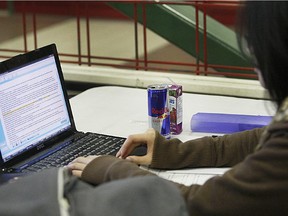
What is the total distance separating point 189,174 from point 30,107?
508 millimetres

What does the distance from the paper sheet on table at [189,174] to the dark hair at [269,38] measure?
17.4 inches

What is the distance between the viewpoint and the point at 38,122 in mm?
1920

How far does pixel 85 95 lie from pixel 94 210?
157 centimetres

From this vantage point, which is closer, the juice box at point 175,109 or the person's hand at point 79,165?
the person's hand at point 79,165

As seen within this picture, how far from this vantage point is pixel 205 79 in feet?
8.73

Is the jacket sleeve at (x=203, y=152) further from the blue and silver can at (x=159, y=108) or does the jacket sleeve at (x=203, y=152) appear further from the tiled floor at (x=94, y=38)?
the tiled floor at (x=94, y=38)

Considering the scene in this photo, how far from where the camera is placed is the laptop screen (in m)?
1.81

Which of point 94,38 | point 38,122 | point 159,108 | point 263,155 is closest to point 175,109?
point 159,108

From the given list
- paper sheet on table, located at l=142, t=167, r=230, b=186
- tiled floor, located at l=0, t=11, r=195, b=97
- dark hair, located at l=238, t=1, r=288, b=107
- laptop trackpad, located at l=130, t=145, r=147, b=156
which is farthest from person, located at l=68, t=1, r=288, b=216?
tiled floor, located at l=0, t=11, r=195, b=97

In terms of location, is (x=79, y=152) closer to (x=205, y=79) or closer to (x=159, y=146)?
(x=159, y=146)

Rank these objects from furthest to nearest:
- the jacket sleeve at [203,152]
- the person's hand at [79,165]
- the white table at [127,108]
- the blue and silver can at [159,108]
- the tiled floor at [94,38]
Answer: the tiled floor at [94,38] < the white table at [127,108] < the blue and silver can at [159,108] < the jacket sleeve at [203,152] < the person's hand at [79,165]

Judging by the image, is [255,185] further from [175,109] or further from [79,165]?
[175,109]

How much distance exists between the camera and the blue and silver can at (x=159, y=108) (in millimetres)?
2010

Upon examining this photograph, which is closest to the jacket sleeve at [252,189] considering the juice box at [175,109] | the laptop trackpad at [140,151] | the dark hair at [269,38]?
the dark hair at [269,38]
